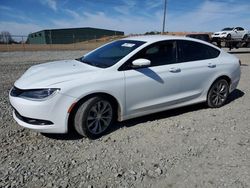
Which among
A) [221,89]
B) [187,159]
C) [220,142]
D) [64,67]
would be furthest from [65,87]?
[221,89]

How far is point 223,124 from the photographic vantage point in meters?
4.80

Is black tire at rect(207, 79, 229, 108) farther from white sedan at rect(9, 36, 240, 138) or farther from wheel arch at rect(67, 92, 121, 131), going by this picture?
wheel arch at rect(67, 92, 121, 131)

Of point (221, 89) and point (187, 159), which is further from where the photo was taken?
point (221, 89)

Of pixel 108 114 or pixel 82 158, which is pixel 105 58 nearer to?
pixel 108 114

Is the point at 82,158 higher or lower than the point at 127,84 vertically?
lower

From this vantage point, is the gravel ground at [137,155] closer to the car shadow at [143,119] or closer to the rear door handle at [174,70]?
Answer: the car shadow at [143,119]

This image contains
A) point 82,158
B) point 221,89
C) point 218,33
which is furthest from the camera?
point 218,33

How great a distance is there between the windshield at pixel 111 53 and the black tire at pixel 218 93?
2004 mm

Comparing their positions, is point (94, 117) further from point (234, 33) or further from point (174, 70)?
point (234, 33)

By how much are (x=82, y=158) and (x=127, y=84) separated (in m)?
1.39

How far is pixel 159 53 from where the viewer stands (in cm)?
477

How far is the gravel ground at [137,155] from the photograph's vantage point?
10.1ft

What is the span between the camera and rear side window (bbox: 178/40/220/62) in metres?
5.04

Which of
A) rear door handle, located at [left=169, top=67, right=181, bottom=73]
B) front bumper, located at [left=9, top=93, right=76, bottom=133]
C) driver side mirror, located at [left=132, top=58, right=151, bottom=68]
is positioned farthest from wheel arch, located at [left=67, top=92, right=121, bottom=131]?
rear door handle, located at [left=169, top=67, right=181, bottom=73]
